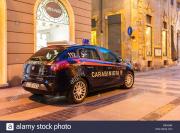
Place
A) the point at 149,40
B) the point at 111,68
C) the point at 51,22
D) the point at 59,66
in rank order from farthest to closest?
1. the point at 149,40
2. the point at 51,22
3. the point at 111,68
4. the point at 59,66

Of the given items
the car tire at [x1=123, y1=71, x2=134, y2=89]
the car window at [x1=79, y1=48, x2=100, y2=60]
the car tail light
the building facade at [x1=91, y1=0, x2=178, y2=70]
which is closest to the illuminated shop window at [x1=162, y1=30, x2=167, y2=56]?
the building facade at [x1=91, y1=0, x2=178, y2=70]

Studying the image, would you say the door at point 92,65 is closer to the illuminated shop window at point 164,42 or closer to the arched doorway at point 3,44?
the arched doorway at point 3,44

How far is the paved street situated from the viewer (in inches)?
211

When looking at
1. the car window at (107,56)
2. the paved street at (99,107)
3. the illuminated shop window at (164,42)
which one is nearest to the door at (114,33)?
the illuminated shop window at (164,42)

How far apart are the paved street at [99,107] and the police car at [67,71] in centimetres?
39

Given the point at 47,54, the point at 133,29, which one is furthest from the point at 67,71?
the point at 133,29

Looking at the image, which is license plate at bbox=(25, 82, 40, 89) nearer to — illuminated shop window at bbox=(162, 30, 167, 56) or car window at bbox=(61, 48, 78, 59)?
car window at bbox=(61, 48, 78, 59)

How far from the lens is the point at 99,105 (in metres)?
6.45

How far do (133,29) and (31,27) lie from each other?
9.49m

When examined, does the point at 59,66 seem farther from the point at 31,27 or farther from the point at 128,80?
the point at 31,27

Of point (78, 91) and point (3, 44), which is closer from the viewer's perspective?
point (78, 91)

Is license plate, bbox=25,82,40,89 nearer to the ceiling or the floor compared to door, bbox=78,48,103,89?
nearer to the floor

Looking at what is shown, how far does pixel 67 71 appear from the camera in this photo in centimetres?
636

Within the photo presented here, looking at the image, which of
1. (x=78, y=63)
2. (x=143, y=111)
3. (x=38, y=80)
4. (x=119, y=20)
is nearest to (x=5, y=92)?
(x=38, y=80)
